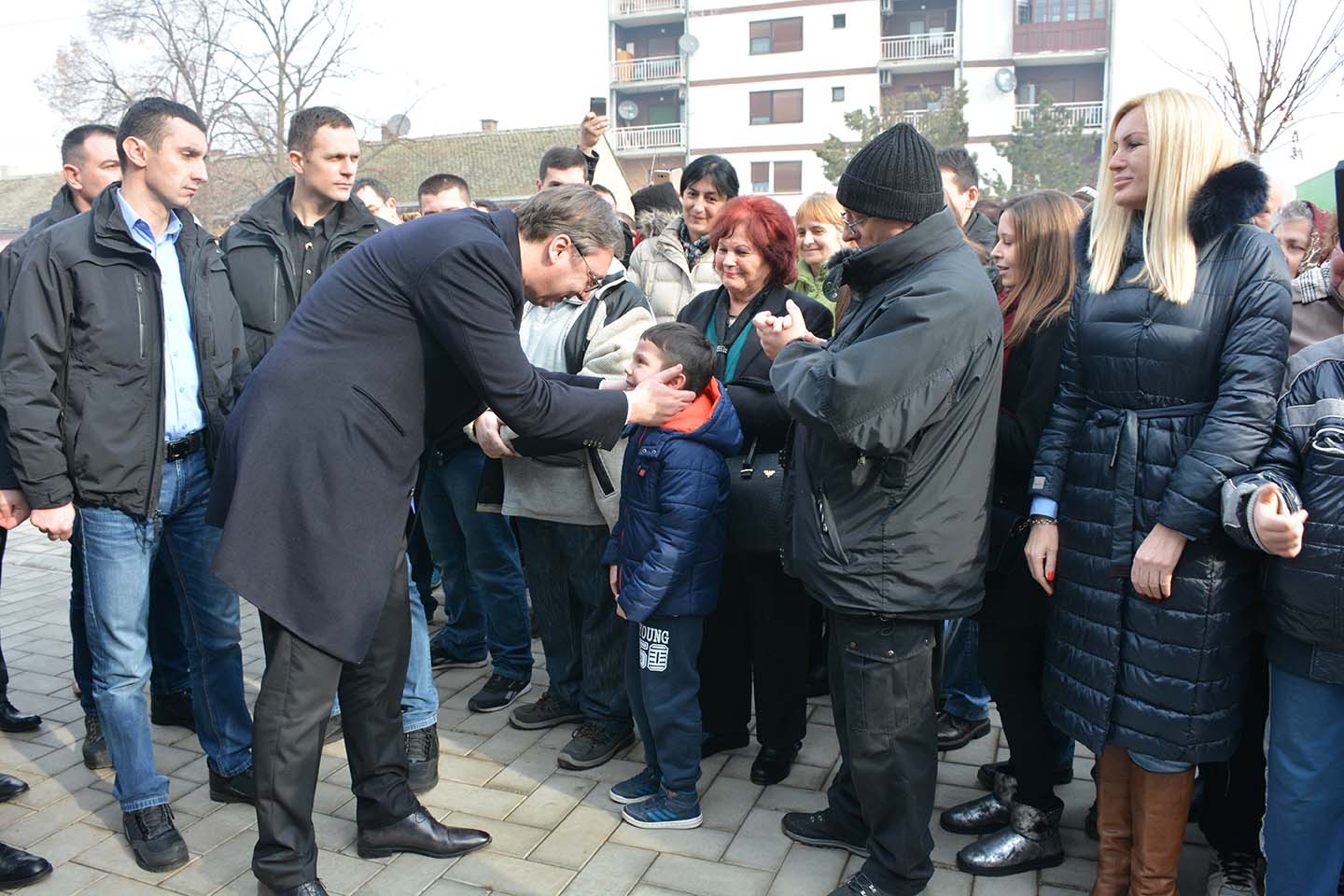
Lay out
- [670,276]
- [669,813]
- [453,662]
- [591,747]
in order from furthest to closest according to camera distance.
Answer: [453,662] < [670,276] < [591,747] < [669,813]

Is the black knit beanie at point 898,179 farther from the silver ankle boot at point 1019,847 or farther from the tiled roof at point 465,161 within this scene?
the tiled roof at point 465,161

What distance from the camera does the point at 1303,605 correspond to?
91.2 inches

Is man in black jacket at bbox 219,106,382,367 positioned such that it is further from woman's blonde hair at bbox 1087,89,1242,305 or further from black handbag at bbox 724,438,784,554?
woman's blonde hair at bbox 1087,89,1242,305

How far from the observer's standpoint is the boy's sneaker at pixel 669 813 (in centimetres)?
328

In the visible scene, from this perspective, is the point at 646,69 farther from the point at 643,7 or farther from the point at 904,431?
the point at 904,431

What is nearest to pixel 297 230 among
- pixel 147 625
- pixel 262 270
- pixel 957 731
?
pixel 262 270

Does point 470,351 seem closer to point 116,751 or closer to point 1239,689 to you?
point 116,751

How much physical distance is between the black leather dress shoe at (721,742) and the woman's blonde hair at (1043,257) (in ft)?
6.04

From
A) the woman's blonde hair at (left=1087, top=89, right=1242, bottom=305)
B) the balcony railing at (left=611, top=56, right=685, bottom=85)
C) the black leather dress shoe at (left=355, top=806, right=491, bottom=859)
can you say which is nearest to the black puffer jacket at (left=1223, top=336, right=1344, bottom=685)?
the woman's blonde hair at (left=1087, top=89, right=1242, bottom=305)

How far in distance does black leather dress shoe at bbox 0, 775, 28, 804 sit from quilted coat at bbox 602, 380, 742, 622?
2351 mm

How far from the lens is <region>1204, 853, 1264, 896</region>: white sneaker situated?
8.91 ft

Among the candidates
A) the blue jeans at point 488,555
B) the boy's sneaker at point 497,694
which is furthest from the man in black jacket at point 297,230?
the boy's sneaker at point 497,694

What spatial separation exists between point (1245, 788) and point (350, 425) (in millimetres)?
2768

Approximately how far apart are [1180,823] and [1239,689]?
1.28ft
